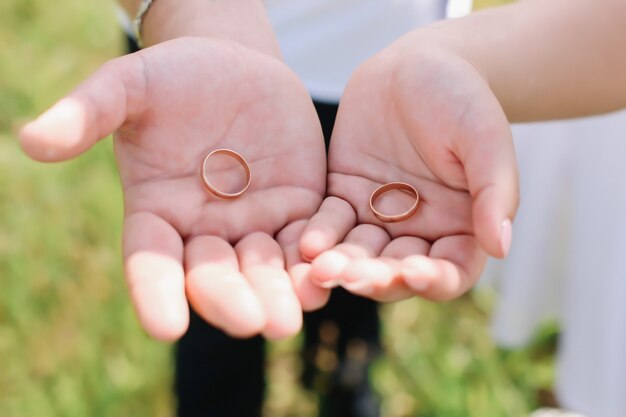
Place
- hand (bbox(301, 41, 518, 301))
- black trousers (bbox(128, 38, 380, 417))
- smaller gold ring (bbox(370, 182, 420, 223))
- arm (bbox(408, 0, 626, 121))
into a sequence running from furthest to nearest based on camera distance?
black trousers (bbox(128, 38, 380, 417)), arm (bbox(408, 0, 626, 121)), smaller gold ring (bbox(370, 182, 420, 223)), hand (bbox(301, 41, 518, 301))

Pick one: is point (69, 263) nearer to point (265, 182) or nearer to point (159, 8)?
point (159, 8)

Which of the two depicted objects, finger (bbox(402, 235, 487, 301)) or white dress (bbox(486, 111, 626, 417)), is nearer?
finger (bbox(402, 235, 487, 301))

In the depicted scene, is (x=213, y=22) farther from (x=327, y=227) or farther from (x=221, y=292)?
(x=221, y=292)

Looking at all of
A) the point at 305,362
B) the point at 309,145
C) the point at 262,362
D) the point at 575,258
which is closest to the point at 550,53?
the point at 309,145

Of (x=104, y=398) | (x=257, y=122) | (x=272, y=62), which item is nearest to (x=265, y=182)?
(x=257, y=122)

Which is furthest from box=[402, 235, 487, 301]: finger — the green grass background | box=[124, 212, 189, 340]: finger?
the green grass background

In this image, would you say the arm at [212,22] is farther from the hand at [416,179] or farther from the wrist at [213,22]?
the hand at [416,179]

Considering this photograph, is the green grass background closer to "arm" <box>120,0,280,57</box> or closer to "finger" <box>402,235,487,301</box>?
"arm" <box>120,0,280,57</box>
